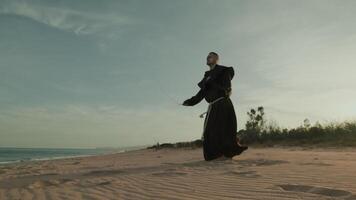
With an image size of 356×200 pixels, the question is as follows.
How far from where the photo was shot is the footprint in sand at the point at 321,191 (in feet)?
12.2

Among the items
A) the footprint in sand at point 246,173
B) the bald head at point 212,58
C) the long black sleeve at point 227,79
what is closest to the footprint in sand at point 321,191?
the footprint in sand at point 246,173

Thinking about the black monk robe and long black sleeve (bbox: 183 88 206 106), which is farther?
long black sleeve (bbox: 183 88 206 106)

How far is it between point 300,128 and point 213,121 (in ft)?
32.9

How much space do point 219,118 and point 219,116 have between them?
37 millimetres

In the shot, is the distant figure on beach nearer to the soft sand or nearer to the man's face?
the man's face

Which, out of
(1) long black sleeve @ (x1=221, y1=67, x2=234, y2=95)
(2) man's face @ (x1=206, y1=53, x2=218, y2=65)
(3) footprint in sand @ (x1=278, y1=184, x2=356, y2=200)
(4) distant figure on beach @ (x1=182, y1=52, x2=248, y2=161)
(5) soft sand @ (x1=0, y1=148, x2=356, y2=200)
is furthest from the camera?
(2) man's face @ (x1=206, y1=53, x2=218, y2=65)

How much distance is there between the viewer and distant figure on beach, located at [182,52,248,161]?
809 cm

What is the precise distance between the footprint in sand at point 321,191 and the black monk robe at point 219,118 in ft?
12.2

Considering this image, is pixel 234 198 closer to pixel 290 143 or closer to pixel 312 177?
pixel 312 177

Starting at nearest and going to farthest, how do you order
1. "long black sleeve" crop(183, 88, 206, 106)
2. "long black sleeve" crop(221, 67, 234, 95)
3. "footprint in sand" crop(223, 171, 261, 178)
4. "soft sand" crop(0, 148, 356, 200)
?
"soft sand" crop(0, 148, 356, 200) → "footprint in sand" crop(223, 171, 261, 178) → "long black sleeve" crop(221, 67, 234, 95) → "long black sleeve" crop(183, 88, 206, 106)

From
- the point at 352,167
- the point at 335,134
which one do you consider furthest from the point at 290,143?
the point at 352,167

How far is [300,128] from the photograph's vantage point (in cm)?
1750

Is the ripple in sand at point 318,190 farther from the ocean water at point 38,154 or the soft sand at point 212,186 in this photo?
the ocean water at point 38,154

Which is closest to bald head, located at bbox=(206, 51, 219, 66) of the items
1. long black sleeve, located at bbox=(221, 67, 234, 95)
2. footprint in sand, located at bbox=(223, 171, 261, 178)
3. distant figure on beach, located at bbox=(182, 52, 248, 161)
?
distant figure on beach, located at bbox=(182, 52, 248, 161)
